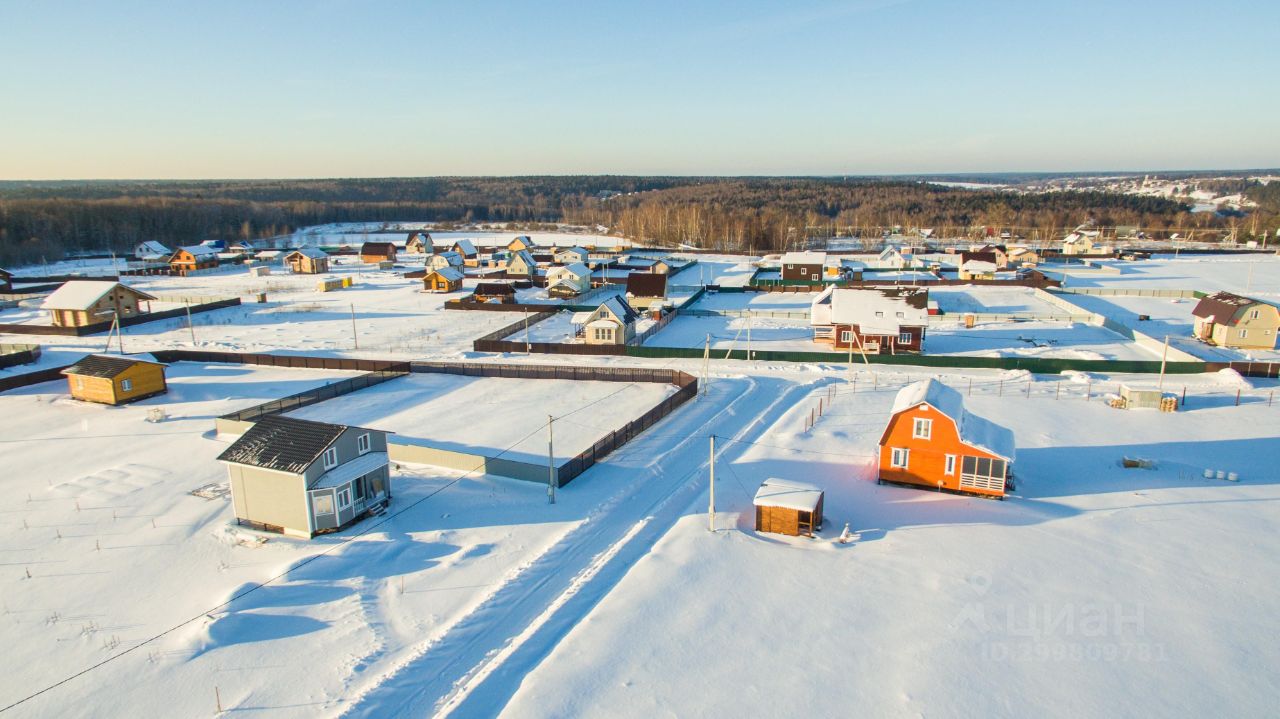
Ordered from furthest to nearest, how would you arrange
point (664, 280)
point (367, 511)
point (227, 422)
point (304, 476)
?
point (664, 280) < point (227, 422) < point (367, 511) < point (304, 476)

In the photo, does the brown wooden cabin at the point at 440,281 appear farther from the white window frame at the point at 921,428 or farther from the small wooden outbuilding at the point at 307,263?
the white window frame at the point at 921,428

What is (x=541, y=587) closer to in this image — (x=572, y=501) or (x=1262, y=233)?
(x=572, y=501)

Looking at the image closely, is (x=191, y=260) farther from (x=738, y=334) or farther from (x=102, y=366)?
(x=738, y=334)

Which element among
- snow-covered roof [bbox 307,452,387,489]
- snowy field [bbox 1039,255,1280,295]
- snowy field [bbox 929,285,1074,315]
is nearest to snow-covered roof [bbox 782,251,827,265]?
snowy field [bbox 929,285,1074,315]

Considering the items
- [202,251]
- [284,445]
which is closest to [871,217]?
[202,251]

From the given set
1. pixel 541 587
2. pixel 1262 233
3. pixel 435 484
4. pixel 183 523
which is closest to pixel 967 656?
pixel 541 587

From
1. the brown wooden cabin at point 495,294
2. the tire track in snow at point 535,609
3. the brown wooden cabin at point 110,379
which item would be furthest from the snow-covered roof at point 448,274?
the tire track in snow at point 535,609
